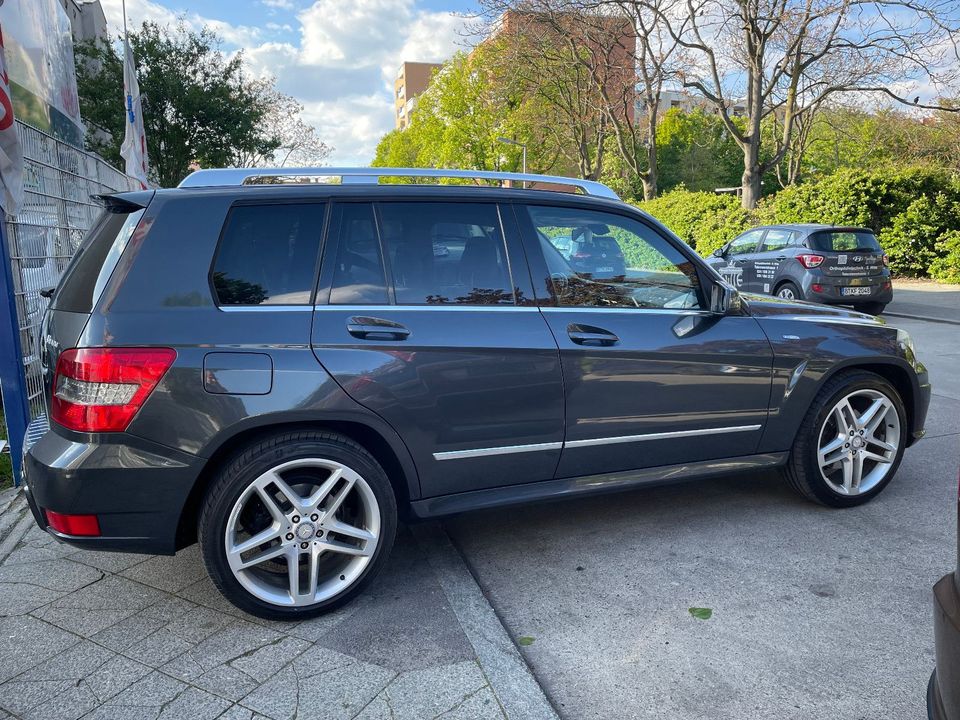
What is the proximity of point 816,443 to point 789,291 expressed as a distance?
9723mm

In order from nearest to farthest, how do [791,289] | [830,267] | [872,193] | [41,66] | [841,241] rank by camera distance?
[41,66] → [830,267] → [841,241] → [791,289] → [872,193]

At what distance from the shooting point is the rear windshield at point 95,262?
2811mm

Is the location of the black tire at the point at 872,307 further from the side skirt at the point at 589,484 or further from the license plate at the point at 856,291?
the side skirt at the point at 589,484

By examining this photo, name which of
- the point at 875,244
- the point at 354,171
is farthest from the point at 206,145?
the point at 354,171

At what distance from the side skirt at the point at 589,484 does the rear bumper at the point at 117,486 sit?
38.2 inches

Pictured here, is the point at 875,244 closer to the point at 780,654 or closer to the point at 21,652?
the point at 780,654

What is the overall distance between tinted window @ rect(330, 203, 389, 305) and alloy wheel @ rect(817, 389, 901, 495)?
2519 millimetres

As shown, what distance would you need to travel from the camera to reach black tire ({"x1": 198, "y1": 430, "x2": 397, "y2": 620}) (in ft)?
9.10

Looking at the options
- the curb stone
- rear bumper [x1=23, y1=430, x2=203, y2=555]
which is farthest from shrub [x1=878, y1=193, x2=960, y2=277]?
rear bumper [x1=23, y1=430, x2=203, y2=555]

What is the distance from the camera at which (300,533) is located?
292 cm

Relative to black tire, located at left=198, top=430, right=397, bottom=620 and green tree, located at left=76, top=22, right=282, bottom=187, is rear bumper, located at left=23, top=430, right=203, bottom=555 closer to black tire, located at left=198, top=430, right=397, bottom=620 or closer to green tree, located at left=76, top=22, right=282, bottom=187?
black tire, located at left=198, top=430, right=397, bottom=620

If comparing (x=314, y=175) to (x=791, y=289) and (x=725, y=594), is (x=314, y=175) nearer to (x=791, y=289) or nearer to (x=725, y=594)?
(x=725, y=594)

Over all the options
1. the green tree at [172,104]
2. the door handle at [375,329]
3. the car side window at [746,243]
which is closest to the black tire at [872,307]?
the car side window at [746,243]

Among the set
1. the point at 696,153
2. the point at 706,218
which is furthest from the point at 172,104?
the point at 696,153
